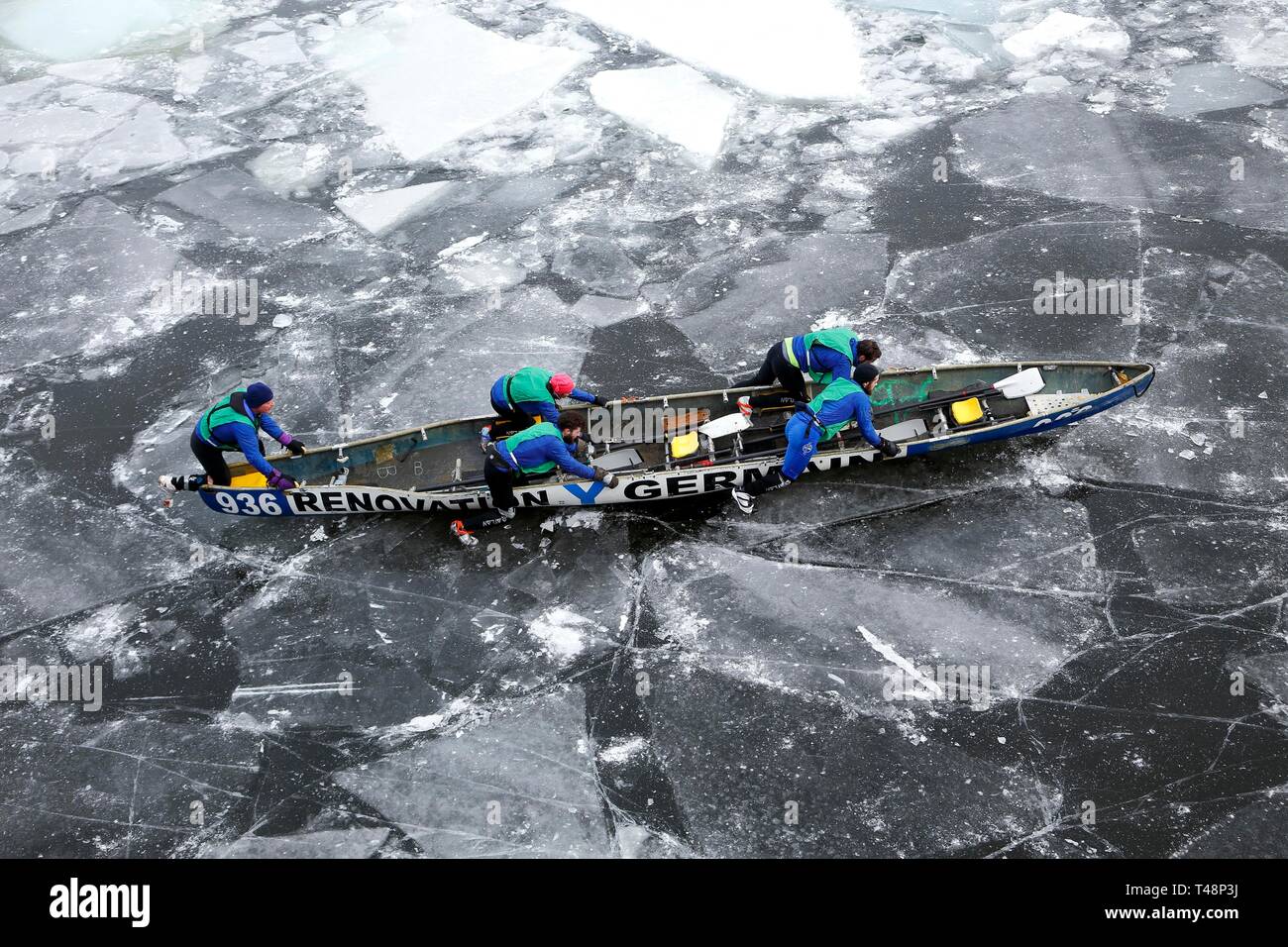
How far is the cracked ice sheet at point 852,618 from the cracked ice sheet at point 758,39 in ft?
31.1

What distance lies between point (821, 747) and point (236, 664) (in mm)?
4842

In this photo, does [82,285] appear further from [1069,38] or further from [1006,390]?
[1069,38]

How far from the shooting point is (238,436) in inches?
323

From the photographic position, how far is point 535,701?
24.1ft

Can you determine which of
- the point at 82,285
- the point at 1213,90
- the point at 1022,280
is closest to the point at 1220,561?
the point at 1022,280

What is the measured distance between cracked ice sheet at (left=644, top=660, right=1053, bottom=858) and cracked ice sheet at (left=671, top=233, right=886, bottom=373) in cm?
444

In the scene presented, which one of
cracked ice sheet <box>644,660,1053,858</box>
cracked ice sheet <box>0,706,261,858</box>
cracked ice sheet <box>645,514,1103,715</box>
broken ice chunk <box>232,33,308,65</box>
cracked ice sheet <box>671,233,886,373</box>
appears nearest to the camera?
cracked ice sheet <box>644,660,1053,858</box>

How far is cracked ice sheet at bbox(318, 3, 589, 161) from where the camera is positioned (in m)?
14.8

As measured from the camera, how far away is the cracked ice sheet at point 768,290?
10734mm

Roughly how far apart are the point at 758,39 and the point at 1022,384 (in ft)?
31.8

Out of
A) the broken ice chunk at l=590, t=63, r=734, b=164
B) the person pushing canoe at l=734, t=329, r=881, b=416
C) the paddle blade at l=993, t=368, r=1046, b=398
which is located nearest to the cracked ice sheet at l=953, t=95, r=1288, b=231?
the broken ice chunk at l=590, t=63, r=734, b=164

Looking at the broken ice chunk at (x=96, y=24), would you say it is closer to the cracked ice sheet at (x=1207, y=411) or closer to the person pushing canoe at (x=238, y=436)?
the person pushing canoe at (x=238, y=436)

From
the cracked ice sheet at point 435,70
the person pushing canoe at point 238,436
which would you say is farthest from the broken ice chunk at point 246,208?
the person pushing canoe at point 238,436

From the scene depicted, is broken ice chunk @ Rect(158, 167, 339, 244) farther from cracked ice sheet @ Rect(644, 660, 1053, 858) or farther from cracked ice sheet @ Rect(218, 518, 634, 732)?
cracked ice sheet @ Rect(644, 660, 1053, 858)
